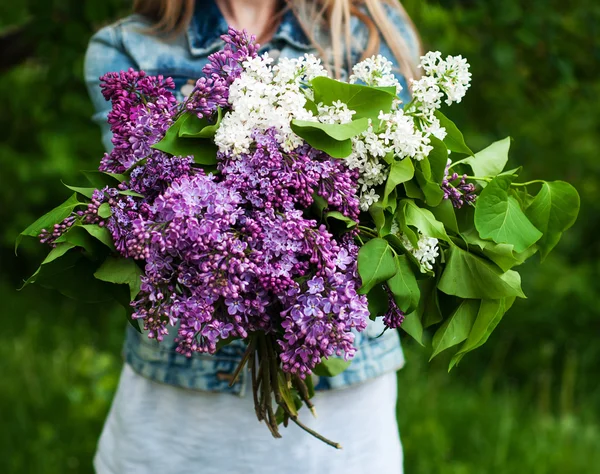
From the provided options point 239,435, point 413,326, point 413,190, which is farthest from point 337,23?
point 239,435

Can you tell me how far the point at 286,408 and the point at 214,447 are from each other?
1.17 ft

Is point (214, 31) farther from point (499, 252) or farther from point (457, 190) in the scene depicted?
point (499, 252)

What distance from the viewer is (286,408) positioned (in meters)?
1.35

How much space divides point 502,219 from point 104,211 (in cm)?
58

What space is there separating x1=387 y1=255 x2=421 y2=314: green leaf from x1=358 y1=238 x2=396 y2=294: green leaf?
0.07 ft

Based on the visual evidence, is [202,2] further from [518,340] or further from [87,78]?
[518,340]

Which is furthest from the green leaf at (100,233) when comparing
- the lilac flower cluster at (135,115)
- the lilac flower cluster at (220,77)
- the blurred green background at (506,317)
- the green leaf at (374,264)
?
the blurred green background at (506,317)

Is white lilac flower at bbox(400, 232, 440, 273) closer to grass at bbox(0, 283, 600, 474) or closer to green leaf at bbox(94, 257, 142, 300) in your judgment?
green leaf at bbox(94, 257, 142, 300)

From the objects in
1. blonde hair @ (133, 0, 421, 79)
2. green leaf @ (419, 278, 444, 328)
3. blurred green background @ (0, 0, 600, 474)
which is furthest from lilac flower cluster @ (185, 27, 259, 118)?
blurred green background @ (0, 0, 600, 474)

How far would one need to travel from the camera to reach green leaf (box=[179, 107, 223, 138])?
111 cm

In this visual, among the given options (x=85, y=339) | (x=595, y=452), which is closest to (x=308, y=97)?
(x=595, y=452)

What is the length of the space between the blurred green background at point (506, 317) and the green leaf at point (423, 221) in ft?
5.19

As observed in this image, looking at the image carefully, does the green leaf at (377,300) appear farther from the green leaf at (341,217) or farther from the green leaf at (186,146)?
the green leaf at (186,146)

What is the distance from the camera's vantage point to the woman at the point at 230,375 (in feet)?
5.34
